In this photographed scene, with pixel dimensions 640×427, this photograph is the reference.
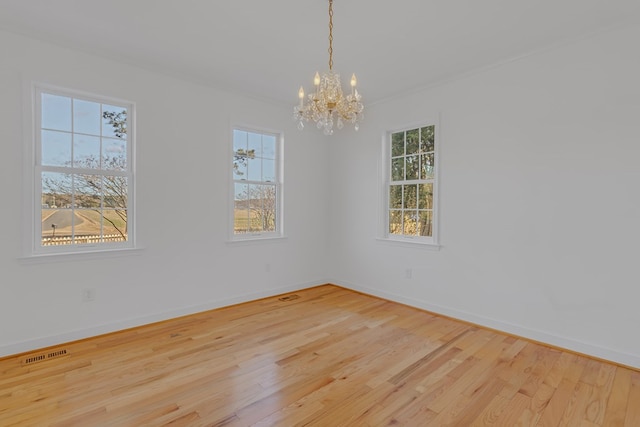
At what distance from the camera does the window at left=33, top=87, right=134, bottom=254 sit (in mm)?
2955

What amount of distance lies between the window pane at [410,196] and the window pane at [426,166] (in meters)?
0.18

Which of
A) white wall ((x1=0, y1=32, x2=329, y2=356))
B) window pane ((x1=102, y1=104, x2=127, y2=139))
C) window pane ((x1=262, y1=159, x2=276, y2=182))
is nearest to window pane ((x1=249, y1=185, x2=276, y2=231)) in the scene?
window pane ((x1=262, y1=159, x2=276, y2=182))

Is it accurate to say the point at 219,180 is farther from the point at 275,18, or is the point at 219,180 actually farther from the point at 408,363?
the point at 408,363

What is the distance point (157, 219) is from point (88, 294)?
956 mm

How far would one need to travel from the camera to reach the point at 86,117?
125 inches

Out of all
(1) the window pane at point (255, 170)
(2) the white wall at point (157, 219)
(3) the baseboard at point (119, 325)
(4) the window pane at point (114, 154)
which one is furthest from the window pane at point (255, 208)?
(4) the window pane at point (114, 154)

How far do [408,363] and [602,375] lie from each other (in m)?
1.49

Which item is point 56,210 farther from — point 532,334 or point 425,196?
point 532,334

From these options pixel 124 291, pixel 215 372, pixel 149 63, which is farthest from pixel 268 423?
pixel 149 63

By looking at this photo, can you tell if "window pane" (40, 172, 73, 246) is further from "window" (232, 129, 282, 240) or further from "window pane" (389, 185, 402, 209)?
"window pane" (389, 185, 402, 209)

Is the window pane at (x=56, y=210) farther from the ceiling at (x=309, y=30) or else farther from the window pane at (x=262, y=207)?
the window pane at (x=262, y=207)

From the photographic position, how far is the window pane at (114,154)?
3285 mm

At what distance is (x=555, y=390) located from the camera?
2.29 metres

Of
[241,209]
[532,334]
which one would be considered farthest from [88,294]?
[532,334]
